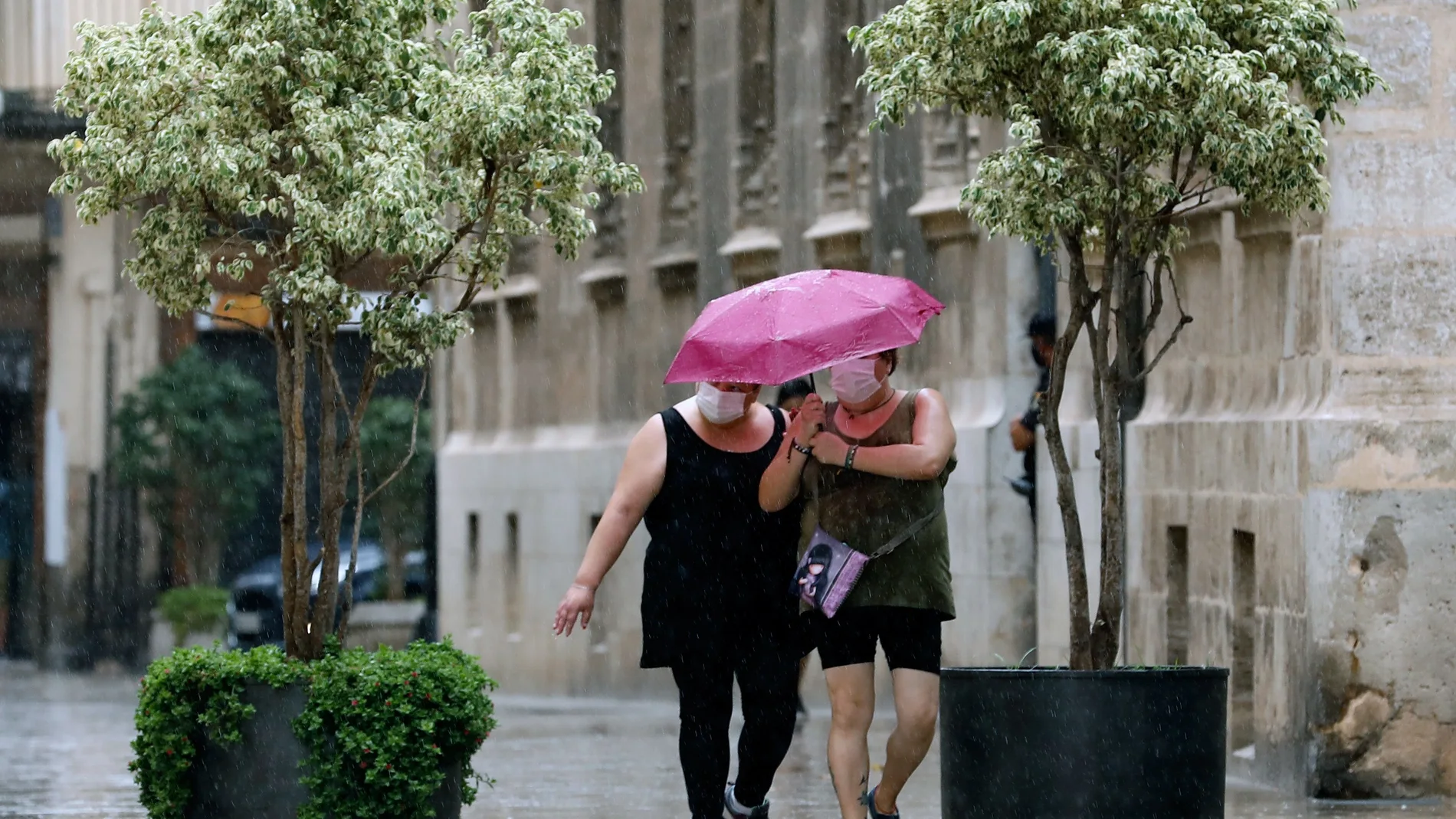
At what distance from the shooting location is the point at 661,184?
24.3 m

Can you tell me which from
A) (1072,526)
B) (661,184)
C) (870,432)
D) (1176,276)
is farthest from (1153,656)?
(661,184)

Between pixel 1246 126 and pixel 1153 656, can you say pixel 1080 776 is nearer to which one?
pixel 1246 126

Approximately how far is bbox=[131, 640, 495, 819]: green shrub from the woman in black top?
111 cm

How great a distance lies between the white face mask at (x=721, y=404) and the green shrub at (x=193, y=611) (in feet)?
82.7

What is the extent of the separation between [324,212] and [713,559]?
221cm

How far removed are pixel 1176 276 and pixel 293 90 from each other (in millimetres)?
5142

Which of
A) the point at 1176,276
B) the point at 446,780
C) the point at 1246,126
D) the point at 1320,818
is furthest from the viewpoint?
the point at 1176,276

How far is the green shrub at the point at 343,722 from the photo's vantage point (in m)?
9.82

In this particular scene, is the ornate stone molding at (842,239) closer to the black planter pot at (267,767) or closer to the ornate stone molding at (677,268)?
the ornate stone molding at (677,268)

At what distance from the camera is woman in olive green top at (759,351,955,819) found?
8766 millimetres

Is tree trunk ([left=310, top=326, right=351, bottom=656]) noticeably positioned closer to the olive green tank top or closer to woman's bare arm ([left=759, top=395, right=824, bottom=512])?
woman's bare arm ([left=759, top=395, right=824, bottom=512])

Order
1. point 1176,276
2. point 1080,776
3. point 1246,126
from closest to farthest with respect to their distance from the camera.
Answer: point 1080,776 → point 1246,126 → point 1176,276

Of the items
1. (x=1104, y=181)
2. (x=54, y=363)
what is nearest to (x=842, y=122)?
(x=1104, y=181)

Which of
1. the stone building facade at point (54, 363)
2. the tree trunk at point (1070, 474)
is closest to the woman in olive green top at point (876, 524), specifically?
the tree trunk at point (1070, 474)
